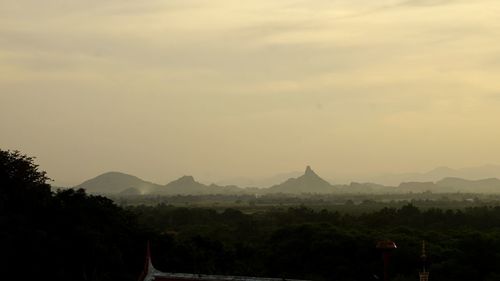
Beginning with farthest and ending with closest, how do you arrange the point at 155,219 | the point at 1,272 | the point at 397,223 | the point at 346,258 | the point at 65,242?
the point at 155,219
the point at 397,223
the point at 346,258
the point at 65,242
the point at 1,272

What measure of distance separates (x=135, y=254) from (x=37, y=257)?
9392 millimetres

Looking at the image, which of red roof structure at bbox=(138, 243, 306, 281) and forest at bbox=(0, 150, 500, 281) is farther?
forest at bbox=(0, 150, 500, 281)

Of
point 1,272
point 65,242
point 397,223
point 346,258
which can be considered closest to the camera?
point 1,272

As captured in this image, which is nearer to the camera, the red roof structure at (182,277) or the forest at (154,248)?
the red roof structure at (182,277)

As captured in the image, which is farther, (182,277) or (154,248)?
(154,248)

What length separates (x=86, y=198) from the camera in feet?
160

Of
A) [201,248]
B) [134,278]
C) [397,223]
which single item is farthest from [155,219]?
[134,278]

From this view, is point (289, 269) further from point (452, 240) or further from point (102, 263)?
point (102, 263)

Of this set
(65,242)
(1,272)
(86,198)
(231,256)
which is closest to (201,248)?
(231,256)

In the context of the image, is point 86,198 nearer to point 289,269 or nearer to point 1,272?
point 1,272

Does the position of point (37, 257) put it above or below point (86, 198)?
below

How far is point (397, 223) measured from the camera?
87.4 metres

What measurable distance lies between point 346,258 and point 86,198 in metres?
19.0

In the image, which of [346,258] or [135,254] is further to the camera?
[346,258]
